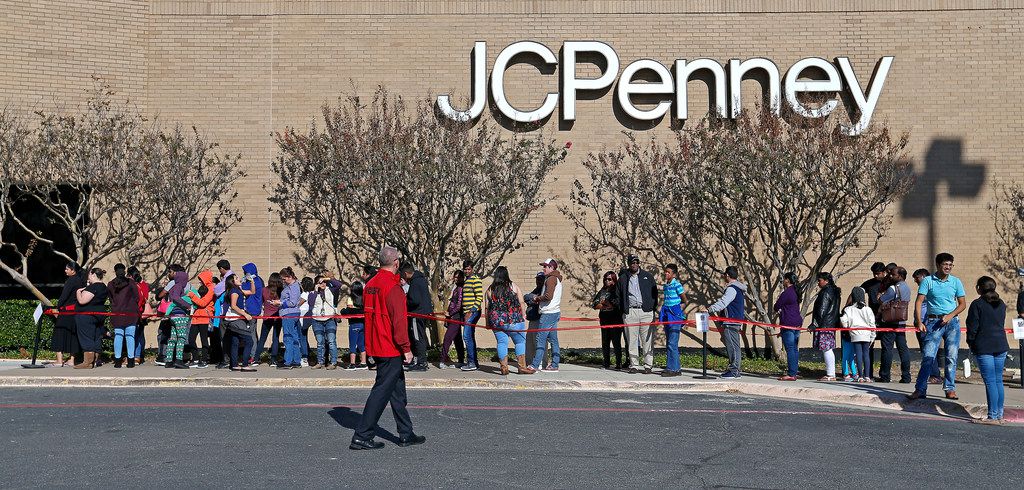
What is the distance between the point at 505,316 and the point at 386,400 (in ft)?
19.3

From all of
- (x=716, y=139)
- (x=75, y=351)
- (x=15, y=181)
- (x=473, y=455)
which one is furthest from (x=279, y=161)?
(x=473, y=455)

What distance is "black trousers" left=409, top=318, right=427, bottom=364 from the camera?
15.3m

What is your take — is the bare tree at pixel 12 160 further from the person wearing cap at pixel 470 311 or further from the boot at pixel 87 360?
the person wearing cap at pixel 470 311

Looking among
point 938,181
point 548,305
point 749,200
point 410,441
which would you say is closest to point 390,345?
point 410,441

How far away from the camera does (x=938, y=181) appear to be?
66.3 feet

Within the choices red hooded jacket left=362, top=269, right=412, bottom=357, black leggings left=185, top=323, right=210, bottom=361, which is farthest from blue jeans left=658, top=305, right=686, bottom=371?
black leggings left=185, top=323, right=210, bottom=361

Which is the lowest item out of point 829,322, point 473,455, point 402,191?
point 473,455

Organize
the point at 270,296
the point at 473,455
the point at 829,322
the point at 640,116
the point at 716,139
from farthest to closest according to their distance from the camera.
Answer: the point at 640,116, the point at 716,139, the point at 270,296, the point at 829,322, the point at 473,455

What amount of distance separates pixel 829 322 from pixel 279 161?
1125 centimetres

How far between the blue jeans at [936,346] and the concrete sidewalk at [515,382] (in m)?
0.38

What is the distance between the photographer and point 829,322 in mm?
14961

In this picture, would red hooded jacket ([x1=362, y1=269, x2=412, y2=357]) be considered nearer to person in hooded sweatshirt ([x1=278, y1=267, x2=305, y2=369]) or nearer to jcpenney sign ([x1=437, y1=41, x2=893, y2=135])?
person in hooded sweatshirt ([x1=278, y1=267, x2=305, y2=369])

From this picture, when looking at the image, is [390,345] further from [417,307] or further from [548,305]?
[548,305]

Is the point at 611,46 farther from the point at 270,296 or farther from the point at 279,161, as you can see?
the point at 270,296
